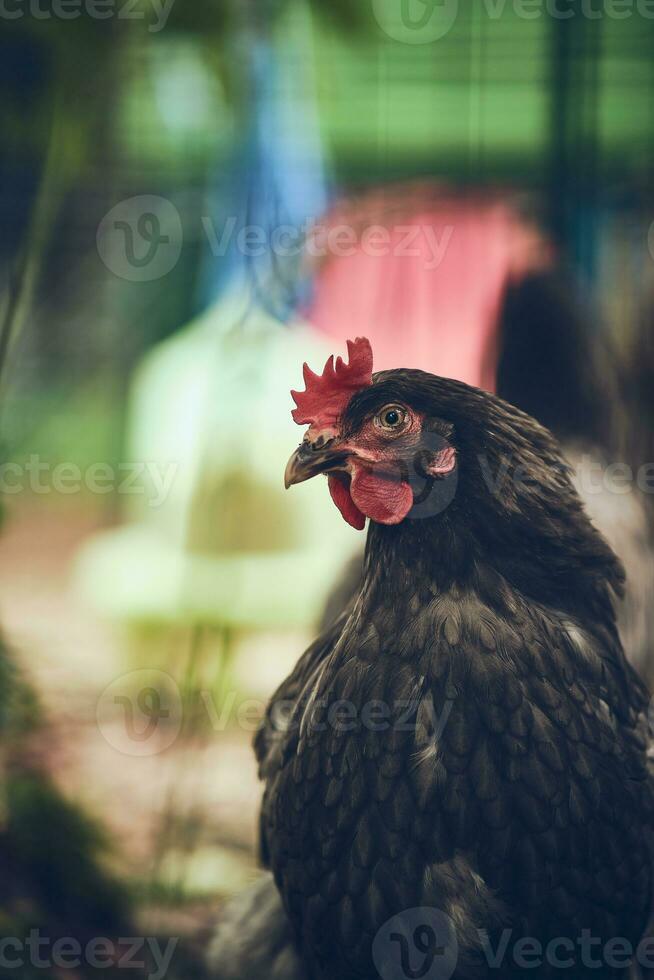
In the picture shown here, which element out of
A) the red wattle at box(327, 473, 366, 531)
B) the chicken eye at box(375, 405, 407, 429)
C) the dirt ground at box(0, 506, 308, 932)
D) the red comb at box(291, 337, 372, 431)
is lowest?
the dirt ground at box(0, 506, 308, 932)

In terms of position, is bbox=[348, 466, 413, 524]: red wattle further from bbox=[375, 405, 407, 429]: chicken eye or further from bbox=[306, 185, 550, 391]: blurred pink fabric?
bbox=[306, 185, 550, 391]: blurred pink fabric

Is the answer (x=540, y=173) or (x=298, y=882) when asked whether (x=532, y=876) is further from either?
(x=540, y=173)

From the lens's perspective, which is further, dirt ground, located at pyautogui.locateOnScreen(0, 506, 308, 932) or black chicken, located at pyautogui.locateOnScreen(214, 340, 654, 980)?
dirt ground, located at pyautogui.locateOnScreen(0, 506, 308, 932)

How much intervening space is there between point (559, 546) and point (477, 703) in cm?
21

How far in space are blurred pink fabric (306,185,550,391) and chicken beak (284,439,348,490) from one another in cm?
67

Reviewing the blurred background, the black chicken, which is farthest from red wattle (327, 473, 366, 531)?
the blurred background

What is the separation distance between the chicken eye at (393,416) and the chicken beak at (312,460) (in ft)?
0.20

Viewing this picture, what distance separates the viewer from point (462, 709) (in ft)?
3.64

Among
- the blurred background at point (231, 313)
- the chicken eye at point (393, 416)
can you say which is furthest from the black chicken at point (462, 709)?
the blurred background at point (231, 313)

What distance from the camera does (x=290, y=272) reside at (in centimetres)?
175

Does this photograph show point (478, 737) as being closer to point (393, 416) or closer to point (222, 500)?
point (393, 416)

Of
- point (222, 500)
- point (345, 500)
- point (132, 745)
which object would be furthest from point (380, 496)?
point (132, 745)

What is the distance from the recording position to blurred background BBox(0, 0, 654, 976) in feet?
5.65

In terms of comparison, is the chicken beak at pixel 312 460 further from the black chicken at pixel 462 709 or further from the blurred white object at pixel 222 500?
the blurred white object at pixel 222 500
